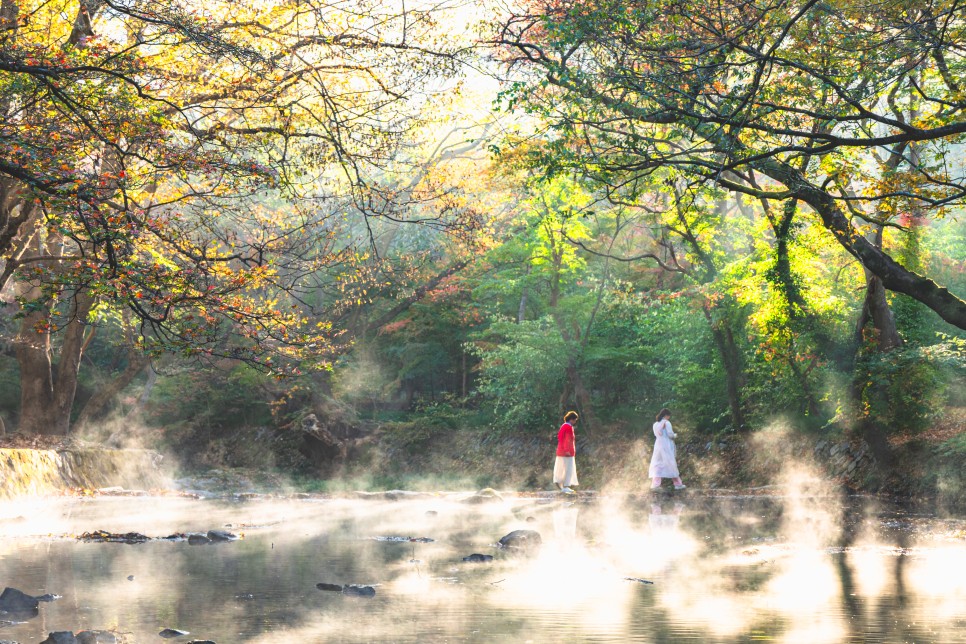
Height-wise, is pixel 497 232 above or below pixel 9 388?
above

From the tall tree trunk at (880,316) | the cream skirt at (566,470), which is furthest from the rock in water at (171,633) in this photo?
the tall tree trunk at (880,316)

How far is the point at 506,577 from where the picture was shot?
8945 mm

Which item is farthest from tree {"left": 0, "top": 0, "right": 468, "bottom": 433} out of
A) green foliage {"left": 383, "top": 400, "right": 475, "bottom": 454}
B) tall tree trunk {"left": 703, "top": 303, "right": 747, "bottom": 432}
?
green foliage {"left": 383, "top": 400, "right": 475, "bottom": 454}

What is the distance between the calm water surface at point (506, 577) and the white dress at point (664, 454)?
19.2 ft

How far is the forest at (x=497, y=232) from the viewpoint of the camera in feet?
32.3

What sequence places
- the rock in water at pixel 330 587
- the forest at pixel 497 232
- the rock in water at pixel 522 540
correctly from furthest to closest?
the rock in water at pixel 522 540
the forest at pixel 497 232
the rock in water at pixel 330 587

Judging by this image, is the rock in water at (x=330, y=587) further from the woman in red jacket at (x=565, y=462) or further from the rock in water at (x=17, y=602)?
the woman in red jacket at (x=565, y=462)

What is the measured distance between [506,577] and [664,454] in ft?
43.9

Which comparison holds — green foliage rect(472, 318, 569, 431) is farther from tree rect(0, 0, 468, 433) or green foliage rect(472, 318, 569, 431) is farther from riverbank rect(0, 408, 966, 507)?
tree rect(0, 0, 468, 433)

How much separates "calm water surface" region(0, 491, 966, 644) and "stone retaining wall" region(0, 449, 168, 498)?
174cm

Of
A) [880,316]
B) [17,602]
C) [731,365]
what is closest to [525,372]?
[731,365]

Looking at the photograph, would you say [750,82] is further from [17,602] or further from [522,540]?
[17,602]

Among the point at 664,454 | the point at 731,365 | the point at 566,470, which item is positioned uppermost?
the point at 731,365

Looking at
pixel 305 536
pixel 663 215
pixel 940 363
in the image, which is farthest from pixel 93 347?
pixel 940 363
